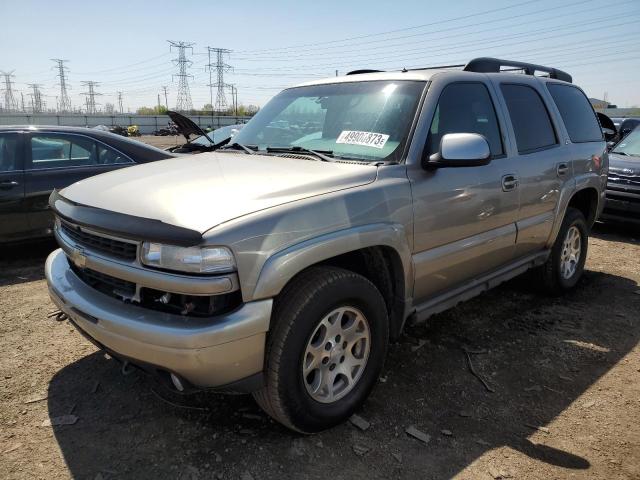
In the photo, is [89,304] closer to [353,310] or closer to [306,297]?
[306,297]

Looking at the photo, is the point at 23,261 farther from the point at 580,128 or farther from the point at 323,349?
the point at 580,128

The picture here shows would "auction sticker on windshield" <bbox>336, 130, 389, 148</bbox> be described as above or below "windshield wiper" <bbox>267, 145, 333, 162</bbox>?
above

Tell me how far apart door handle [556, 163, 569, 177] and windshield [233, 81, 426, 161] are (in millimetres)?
1753

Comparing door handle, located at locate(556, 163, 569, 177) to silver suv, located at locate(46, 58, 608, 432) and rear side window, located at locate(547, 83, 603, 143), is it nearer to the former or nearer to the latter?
silver suv, located at locate(46, 58, 608, 432)

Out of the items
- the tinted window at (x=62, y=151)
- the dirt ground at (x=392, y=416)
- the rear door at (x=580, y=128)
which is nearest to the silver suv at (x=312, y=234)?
the dirt ground at (x=392, y=416)

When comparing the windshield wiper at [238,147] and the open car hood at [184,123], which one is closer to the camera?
the windshield wiper at [238,147]

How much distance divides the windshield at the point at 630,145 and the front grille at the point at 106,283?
8.18 m

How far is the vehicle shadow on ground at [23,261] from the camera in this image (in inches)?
197

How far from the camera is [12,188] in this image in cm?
517

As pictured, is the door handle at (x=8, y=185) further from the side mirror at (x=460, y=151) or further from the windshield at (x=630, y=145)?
the windshield at (x=630, y=145)

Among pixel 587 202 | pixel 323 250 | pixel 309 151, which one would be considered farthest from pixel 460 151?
pixel 587 202

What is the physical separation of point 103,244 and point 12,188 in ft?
11.7

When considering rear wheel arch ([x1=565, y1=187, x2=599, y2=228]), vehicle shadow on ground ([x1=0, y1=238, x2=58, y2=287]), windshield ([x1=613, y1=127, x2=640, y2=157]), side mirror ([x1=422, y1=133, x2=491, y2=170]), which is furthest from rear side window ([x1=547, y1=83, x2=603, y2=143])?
vehicle shadow on ground ([x1=0, y1=238, x2=58, y2=287])

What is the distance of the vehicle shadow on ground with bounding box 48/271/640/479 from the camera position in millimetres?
2371
